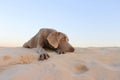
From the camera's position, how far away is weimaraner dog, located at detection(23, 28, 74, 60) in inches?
257

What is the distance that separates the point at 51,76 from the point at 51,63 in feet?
1.94

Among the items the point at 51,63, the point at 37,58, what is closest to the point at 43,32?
the point at 37,58

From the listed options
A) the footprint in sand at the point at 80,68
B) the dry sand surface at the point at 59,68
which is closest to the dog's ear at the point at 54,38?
the dry sand surface at the point at 59,68

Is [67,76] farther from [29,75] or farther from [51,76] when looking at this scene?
[29,75]

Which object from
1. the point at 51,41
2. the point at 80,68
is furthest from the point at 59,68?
the point at 51,41

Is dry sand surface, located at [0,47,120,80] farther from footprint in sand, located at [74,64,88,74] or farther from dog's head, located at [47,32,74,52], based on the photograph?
dog's head, located at [47,32,74,52]

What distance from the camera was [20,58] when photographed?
483 cm

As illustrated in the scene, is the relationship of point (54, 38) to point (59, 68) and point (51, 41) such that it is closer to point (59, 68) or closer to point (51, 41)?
point (51, 41)

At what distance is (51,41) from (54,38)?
14 centimetres

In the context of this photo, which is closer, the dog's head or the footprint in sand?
the footprint in sand

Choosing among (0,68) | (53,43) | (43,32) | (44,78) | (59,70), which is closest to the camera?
(44,78)

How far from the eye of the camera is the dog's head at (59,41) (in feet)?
21.3

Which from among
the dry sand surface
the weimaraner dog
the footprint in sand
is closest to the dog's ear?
the weimaraner dog

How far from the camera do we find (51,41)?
671cm
